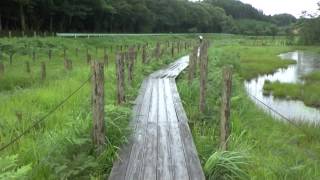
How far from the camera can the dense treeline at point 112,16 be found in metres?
50.1

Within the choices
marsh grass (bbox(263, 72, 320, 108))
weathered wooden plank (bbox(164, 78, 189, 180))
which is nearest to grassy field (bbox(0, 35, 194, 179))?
weathered wooden plank (bbox(164, 78, 189, 180))

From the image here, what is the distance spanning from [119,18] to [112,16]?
3643 mm

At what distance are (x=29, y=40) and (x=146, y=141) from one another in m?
26.3

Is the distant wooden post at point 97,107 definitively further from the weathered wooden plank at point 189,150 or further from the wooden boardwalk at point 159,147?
the weathered wooden plank at point 189,150

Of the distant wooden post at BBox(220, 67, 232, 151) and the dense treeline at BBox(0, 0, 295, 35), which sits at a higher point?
the dense treeline at BBox(0, 0, 295, 35)

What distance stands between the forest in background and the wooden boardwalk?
1407 inches

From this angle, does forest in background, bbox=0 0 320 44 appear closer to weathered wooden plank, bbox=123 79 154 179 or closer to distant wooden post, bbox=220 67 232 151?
weathered wooden plank, bbox=123 79 154 179

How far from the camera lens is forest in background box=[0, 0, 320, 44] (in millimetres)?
50281

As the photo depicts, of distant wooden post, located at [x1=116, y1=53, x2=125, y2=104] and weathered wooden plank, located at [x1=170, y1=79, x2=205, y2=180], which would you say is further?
distant wooden post, located at [x1=116, y1=53, x2=125, y2=104]

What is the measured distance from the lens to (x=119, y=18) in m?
70.4

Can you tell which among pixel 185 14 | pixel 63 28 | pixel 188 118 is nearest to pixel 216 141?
pixel 188 118

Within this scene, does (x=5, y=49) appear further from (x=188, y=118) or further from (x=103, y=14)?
(x=103, y=14)

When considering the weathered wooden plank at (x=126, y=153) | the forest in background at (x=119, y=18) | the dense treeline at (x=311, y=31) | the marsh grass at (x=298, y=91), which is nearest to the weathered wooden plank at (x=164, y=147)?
the weathered wooden plank at (x=126, y=153)

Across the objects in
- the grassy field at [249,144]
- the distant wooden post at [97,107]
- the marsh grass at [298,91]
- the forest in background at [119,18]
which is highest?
the forest in background at [119,18]
